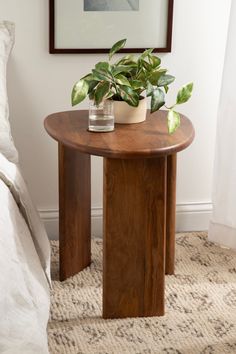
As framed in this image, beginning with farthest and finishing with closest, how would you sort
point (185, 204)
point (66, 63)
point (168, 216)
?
point (185, 204) < point (66, 63) < point (168, 216)

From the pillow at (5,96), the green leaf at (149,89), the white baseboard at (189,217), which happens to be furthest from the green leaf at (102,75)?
the white baseboard at (189,217)

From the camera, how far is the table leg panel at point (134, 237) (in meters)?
2.39

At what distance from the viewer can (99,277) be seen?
2822mm

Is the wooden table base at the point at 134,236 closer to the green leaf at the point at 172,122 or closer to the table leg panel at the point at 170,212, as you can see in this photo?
the green leaf at the point at 172,122

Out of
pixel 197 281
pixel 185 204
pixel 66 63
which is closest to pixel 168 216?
pixel 197 281

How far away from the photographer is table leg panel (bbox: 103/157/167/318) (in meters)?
2.39

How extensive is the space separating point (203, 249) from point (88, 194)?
0.55 m

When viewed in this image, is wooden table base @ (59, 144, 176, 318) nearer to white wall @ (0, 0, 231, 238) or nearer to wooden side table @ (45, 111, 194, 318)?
wooden side table @ (45, 111, 194, 318)

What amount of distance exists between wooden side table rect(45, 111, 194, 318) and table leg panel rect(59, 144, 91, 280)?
4 centimetres

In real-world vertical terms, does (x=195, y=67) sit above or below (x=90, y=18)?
below

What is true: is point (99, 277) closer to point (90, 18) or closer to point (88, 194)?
point (88, 194)

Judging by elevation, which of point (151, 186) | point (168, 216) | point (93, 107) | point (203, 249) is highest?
point (93, 107)

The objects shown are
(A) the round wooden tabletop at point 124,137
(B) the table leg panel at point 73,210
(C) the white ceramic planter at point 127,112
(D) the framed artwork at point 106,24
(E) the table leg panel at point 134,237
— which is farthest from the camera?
(D) the framed artwork at point 106,24

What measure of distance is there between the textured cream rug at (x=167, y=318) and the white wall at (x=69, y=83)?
34 cm
